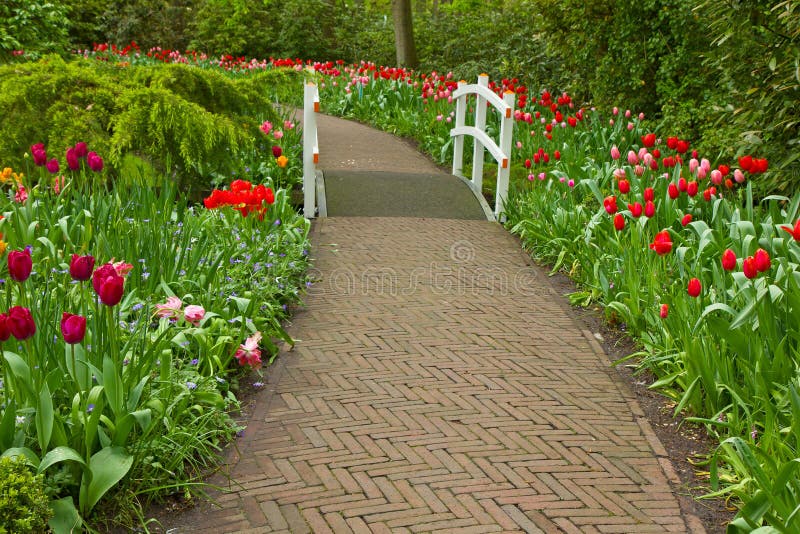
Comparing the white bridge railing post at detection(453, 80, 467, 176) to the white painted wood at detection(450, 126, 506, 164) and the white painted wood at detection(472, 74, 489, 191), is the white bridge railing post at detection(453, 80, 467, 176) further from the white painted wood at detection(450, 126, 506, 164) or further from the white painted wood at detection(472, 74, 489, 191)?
the white painted wood at detection(472, 74, 489, 191)

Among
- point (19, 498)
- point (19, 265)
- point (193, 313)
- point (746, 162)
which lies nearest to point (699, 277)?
point (746, 162)

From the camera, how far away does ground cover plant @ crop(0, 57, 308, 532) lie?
10.1ft

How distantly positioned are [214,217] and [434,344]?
6.74ft

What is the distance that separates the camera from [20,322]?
9.04 ft

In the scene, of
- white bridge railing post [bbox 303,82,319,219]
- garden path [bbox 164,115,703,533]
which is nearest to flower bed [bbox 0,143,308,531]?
garden path [bbox 164,115,703,533]

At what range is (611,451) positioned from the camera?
12.9 ft

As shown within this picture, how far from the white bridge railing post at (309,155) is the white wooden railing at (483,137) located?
1813 millimetres

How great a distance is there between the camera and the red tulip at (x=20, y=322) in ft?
9.01

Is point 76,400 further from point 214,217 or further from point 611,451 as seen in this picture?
point 214,217

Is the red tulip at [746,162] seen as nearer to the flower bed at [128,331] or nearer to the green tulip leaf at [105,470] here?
the flower bed at [128,331]

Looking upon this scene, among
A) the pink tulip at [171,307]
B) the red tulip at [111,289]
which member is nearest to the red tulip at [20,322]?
the red tulip at [111,289]

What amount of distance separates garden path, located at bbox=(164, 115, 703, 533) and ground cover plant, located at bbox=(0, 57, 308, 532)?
278 millimetres

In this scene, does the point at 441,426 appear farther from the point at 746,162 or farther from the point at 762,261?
the point at 746,162

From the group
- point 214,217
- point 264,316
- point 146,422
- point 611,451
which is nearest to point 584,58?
point 214,217
